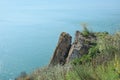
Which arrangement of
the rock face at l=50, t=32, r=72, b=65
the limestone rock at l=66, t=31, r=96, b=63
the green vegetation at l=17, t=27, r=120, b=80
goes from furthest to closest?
the rock face at l=50, t=32, r=72, b=65, the limestone rock at l=66, t=31, r=96, b=63, the green vegetation at l=17, t=27, r=120, b=80

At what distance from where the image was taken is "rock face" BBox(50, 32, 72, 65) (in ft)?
56.4

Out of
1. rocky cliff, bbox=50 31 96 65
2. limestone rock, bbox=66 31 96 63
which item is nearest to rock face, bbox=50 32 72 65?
rocky cliff, bbox=50 31 96 65

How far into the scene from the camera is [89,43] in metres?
16.7

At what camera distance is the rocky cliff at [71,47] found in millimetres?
16281

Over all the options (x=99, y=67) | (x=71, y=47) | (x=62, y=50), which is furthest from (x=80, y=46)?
(x=99, y=67)

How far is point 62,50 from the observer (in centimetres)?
1742

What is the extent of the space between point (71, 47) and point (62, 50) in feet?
1.43

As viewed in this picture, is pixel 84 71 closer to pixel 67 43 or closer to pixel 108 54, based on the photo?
pixel 108 54

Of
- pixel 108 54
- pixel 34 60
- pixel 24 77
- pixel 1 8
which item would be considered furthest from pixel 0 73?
pixel 1 8

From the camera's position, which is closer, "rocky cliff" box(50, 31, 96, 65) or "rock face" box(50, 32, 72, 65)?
"rocky cliff" box(50, 31, 96, 65)

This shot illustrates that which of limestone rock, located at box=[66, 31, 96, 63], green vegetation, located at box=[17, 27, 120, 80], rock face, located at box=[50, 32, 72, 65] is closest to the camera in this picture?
green vegetation, located at box=[17, 27, 120, 80]

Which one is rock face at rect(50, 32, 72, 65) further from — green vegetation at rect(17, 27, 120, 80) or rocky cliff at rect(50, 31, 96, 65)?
green vegetation at rect(17, 27, 120, 80)

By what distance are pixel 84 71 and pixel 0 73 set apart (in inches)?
632

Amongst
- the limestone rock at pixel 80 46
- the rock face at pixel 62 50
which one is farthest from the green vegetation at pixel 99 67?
the rock face at pixel 62 50
